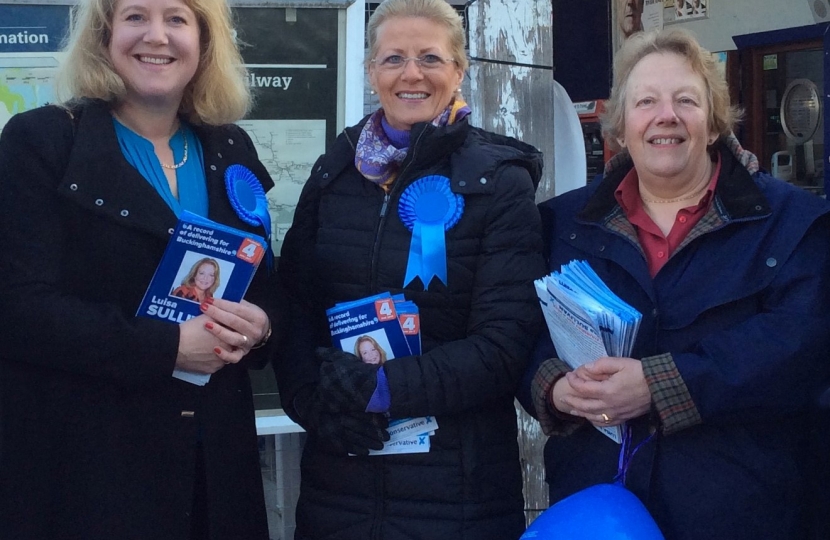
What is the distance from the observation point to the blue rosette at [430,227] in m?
2.31

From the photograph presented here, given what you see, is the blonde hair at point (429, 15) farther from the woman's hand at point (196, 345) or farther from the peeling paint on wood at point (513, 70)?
the woman's hand at point (196, 345)

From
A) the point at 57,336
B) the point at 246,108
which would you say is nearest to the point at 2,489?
the point at 57,336

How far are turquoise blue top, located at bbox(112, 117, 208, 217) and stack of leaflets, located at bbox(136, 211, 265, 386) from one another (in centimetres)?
18

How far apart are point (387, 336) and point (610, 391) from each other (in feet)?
1.82

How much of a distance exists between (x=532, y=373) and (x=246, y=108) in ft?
3.62

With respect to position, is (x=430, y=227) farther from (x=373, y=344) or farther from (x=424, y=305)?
(x=373, y=344)

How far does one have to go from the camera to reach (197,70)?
2518mm

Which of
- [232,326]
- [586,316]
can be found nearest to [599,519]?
[586,316]

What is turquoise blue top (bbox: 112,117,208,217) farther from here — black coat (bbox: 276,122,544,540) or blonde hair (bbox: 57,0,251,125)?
black coat (bbox: 276,122,544,540)

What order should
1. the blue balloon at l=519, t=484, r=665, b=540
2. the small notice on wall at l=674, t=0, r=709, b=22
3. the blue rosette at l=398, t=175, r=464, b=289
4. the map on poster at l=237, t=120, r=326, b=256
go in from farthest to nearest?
the small notice on wall at l=674, t=0, r=709, b=22
the map on poster at l=237, t=120, r=326, b=256
the blue rosette at l=398, t=175, r=464, b=289
the blue balloon at l=519, t=484, r=665, b=540

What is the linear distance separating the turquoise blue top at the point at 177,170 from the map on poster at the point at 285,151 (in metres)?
0.98

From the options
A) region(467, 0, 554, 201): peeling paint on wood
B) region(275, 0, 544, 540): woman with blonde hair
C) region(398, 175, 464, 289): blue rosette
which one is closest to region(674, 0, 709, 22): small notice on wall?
region(467, 0, 554, 201): peeling paint on wood

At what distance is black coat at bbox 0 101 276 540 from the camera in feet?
6.89

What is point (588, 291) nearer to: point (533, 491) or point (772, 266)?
point (772, 266)
